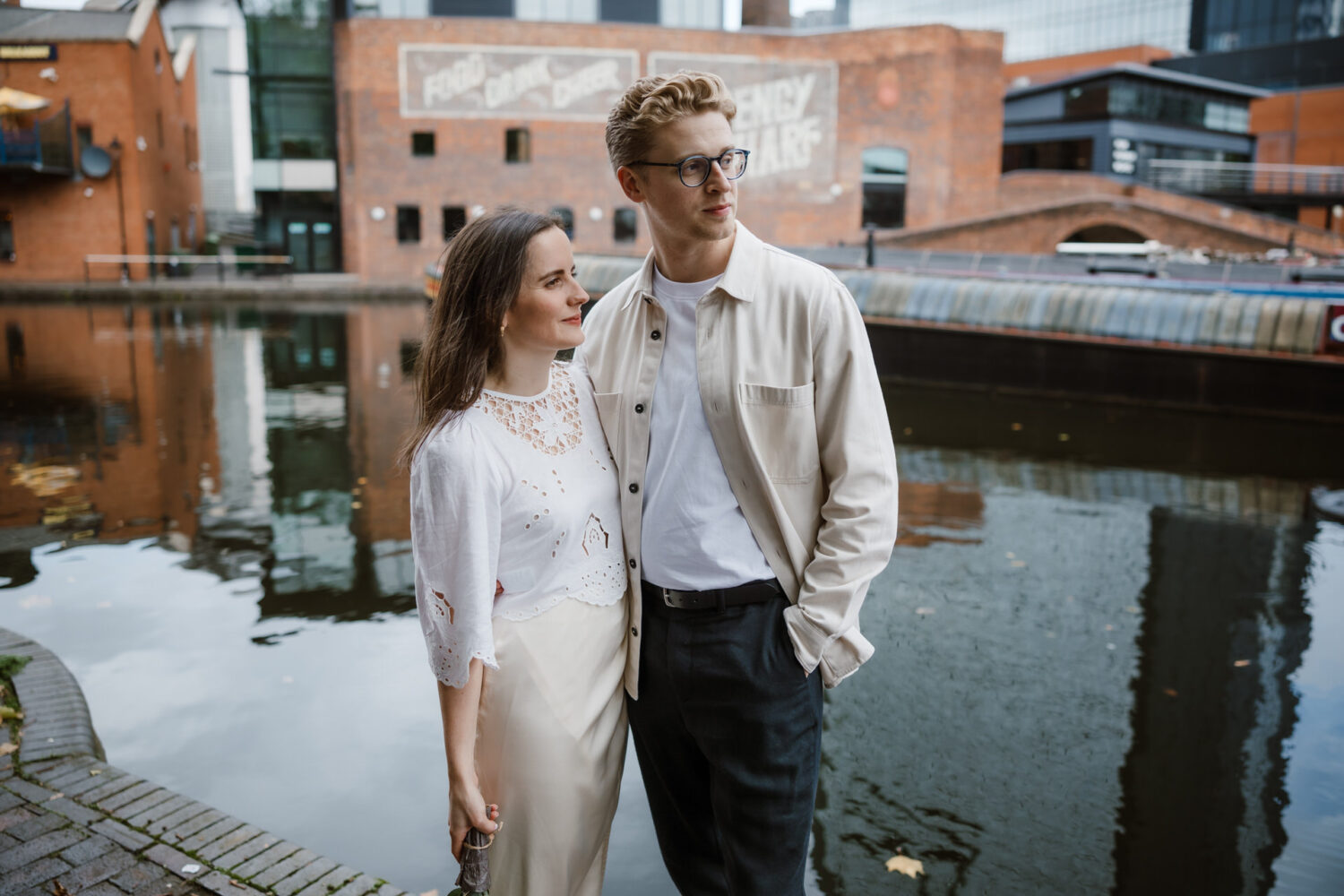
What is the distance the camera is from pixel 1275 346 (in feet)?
43.9

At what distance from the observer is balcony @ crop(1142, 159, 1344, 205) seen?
42719 millimetres

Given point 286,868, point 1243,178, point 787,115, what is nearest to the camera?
point 286,868

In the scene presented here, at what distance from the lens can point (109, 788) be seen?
3736mm

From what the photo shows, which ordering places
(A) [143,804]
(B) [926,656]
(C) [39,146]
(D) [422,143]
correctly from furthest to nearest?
1. (D) [422,143]
2. (C) [39,146]
3. (B) [926,656]
4. (A) [143,804]

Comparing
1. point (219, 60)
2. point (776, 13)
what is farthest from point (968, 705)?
point (219, 60)

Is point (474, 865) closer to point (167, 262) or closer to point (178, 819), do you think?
point (178, 819)

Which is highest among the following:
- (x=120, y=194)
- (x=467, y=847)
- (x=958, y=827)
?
(x=120, y=194)

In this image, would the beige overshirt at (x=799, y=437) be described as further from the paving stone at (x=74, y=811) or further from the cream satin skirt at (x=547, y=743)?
the paving stone at (x=74, y=811)

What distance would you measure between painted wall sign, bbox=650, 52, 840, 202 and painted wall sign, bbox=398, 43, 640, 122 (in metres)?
1.89

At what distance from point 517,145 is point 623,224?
4.66 meters

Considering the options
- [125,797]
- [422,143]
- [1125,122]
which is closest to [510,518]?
[125,797]

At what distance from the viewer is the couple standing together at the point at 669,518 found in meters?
2.19

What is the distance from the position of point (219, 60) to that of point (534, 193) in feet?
76.1

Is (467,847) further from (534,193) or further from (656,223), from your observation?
(534,193)
